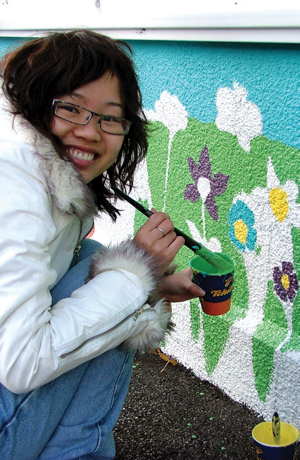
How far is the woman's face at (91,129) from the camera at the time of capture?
5.13ft

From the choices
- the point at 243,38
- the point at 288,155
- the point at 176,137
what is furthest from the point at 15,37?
the point at 288,155

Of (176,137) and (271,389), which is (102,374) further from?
(176,137)

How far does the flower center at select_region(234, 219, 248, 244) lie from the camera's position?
2.15 metres

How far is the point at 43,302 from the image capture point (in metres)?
1.36

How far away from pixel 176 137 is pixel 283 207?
72 cm

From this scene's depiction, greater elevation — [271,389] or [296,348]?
[296,348]

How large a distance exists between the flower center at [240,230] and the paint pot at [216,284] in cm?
28

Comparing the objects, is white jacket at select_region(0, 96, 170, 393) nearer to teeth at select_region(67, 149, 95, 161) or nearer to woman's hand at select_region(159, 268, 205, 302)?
teeth at select_region(67, 149, 95, 161)

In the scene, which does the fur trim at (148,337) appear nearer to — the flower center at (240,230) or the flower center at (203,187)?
the flower center at (240,230)

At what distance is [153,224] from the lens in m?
1.70

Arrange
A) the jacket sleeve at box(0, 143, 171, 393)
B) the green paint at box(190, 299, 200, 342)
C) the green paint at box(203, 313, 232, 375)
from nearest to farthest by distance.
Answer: the jacket sleeve at box(0, 143, 171, 393) → the green paint at box(203, 313, 232, 375) → the green paint at box(190, 299, 200, 342)

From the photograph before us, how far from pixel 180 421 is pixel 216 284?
0.84 meters

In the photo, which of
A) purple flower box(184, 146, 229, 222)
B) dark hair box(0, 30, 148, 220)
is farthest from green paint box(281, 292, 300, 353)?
dark hair box(0, 30, 148, 220)

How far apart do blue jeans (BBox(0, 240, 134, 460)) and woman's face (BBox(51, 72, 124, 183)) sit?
15.0 inches
